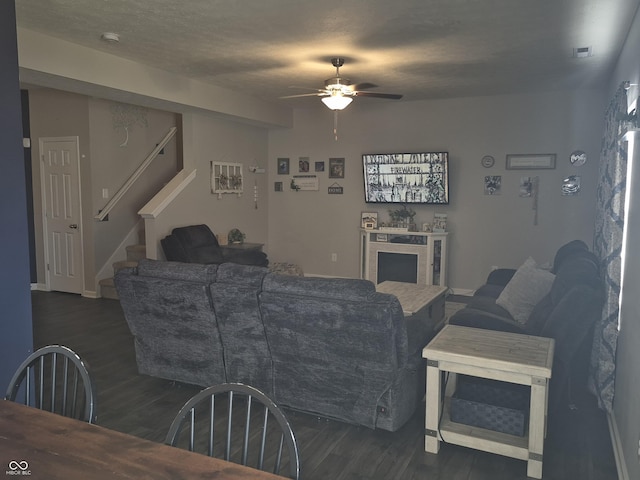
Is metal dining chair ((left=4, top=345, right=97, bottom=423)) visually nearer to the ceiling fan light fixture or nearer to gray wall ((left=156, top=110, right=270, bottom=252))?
the ceiling fan light fixture

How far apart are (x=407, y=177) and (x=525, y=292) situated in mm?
3447

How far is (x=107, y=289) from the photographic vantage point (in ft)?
22.2

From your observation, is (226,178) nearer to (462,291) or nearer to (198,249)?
(198,249)

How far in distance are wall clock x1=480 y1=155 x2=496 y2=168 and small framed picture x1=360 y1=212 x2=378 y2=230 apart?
1.71m

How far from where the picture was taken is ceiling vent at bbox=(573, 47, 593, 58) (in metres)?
4.50

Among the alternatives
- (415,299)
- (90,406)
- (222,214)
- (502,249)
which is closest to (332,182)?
(222,214)

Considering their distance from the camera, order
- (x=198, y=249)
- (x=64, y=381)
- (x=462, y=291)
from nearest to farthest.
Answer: (x=64, y=381) < (x=198, y=249) < (x=462, y=291)

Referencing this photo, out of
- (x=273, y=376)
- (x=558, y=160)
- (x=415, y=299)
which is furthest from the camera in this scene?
(x=558, y=160)

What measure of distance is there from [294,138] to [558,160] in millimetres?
3903

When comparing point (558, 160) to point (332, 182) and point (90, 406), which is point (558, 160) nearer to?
point (332, 182)

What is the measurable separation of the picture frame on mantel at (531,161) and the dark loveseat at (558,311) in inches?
89.1

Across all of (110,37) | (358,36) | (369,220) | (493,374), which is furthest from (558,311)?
(369,220)

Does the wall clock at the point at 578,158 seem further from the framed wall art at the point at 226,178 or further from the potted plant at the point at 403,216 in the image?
the framed wall art at the point at 226,178

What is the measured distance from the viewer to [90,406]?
5.38 ft
